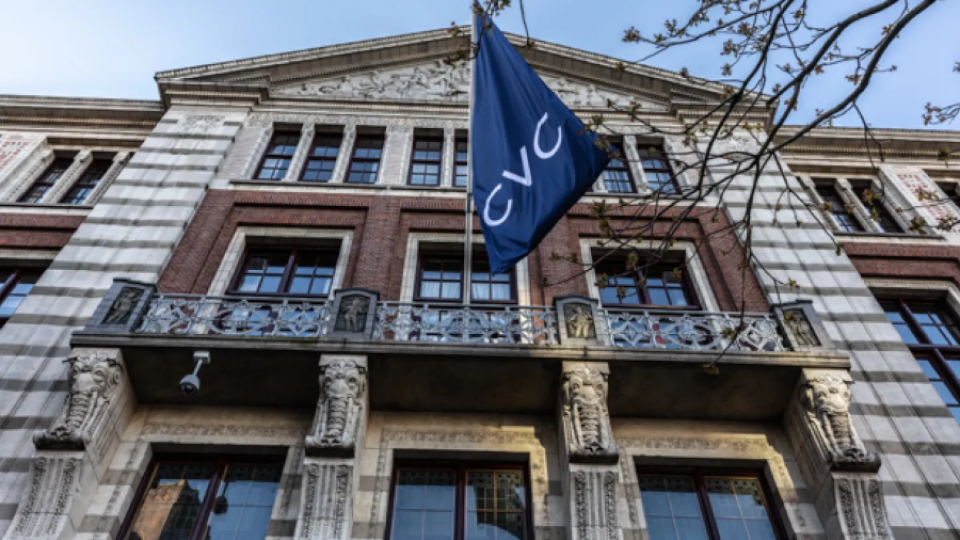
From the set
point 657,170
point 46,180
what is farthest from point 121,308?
point 657,170

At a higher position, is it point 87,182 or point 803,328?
point 87,182

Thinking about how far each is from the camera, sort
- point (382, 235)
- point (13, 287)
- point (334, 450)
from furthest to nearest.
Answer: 1. point (382, 235)
2. point (13, 287)
3. point (334, 450)

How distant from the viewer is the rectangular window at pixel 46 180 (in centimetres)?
1817

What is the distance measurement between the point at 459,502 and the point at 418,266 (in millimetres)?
5851

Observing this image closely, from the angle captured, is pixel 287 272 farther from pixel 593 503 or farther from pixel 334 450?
pixel 593 503

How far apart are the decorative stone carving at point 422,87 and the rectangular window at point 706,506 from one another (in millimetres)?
12526

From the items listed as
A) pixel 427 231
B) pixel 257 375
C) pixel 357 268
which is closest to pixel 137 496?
pixel 257 375

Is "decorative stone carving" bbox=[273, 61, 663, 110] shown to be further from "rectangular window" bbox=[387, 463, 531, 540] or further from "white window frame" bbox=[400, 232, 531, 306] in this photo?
"rectangular window" bbox=[387, 463, 531, 540]

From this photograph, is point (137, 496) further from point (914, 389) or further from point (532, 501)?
point (914, 389)

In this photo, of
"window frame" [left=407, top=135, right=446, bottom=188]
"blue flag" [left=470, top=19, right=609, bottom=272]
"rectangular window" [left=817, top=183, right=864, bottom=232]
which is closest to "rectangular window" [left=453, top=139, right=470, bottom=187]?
"window frame" [left=407, top=135, right=446, bottom=188]

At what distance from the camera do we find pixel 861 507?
31.3ft

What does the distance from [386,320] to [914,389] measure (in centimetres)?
940

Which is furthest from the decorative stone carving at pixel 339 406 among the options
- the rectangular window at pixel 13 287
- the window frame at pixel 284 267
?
the rectangular window at pixel 13 287

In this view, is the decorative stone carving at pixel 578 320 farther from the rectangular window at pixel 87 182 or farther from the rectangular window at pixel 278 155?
the rectangular window at pixel 87 182
